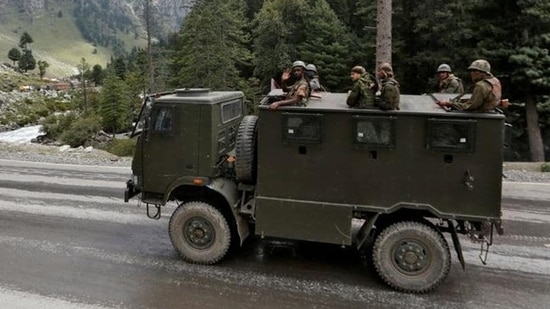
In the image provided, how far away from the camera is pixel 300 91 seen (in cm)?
659

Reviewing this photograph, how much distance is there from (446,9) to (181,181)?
2684cm

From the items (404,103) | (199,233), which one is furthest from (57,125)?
(404,103)

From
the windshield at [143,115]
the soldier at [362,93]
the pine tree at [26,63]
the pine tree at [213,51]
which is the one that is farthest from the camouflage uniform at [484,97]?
the pine tree at [26,63]

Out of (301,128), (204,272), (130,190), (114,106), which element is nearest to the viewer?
(301,128)

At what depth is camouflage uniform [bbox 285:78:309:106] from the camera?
21.7 ft

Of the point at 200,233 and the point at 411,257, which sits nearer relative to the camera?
the point at 411,257

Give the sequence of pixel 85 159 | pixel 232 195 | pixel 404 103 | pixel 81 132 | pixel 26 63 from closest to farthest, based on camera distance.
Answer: pixel 404 103 < pixel 232 195 < pixel 85 159 < pixel 81 132 < pixel 26 63

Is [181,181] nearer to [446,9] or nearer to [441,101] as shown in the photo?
[441,101]

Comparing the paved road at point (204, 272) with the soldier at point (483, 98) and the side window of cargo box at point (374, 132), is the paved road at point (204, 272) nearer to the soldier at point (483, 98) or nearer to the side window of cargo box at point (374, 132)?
the side window of cargo box at point (374, 132)

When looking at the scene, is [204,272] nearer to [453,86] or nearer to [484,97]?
[484,97]

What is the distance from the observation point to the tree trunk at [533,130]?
73.9 feet

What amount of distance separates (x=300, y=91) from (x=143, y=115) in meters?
2.59

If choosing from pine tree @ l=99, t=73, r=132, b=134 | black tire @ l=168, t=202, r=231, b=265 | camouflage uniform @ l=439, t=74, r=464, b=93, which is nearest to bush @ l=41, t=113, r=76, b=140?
pine tree @ l=99, t=73, r=132, b=134

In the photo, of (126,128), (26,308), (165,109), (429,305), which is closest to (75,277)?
(26,308)
